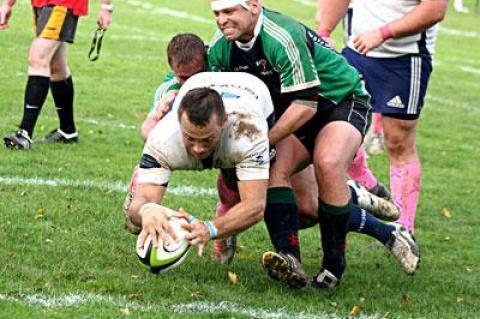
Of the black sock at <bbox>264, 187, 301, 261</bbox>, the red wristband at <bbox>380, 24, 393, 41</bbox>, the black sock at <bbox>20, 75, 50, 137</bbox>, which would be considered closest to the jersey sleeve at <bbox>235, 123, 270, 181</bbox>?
the black sock at <bbox>264, 187, 301, 261</bbox>

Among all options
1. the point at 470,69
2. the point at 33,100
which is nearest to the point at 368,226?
the point at 33,100

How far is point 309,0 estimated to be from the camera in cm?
3269

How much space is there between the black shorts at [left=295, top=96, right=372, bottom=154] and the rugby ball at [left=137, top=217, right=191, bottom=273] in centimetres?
119

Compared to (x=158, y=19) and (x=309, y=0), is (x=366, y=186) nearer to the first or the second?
(x=158, y=19)

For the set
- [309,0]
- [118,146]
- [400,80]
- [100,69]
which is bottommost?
[309,0]

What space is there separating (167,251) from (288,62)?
1180 millimetres

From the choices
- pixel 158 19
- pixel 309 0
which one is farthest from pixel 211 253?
pixel 309 0

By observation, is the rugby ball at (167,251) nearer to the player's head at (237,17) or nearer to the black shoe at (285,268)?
the black shoe at (285,268)

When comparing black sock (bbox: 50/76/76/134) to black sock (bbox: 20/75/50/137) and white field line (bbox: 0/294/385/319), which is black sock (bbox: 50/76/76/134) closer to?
black sock (bbox: 20/75/50/137)

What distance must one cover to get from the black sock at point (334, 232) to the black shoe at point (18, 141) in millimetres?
4082

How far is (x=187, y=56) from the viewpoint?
252 inches

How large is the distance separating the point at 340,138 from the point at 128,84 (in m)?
8.46

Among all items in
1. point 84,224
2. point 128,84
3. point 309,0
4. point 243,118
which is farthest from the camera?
point 309,0

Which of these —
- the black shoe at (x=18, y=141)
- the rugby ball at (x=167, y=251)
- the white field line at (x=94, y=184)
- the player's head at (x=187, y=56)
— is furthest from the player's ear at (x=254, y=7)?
the black shoe at (x=18, y=141)
